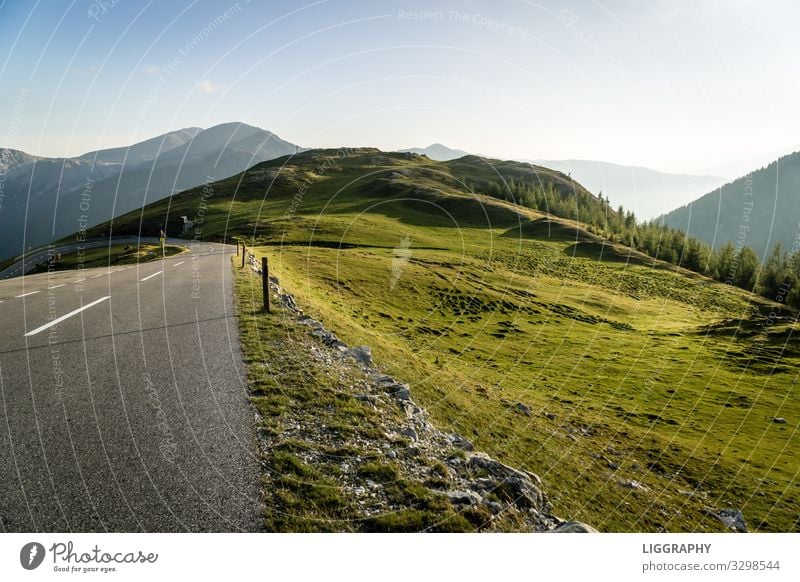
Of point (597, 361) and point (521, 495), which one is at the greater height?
point (521, 495)

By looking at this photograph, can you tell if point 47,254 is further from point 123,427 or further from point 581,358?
point 123,427

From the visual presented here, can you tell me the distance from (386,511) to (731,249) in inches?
5506

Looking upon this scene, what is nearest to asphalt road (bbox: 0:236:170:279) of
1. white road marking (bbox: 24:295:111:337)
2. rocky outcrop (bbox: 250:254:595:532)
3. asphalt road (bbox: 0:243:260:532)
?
A: white road marking (bbox: 24:295:111:337)

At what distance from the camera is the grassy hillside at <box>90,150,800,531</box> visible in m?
17.1

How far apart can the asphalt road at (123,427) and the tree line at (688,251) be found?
81.8m

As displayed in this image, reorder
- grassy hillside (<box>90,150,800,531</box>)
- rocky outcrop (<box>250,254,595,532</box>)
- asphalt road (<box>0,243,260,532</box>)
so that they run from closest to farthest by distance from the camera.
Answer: asphalt road (<box>0,243,260,532</box>), rocky outcrop (<box>250,254,595,532</box>), grassy hillside (<box>90,150,800,531</box>)

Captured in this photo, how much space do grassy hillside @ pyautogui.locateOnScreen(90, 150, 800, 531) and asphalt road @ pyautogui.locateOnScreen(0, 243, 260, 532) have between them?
8.62 metres

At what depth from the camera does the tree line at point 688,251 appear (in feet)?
304

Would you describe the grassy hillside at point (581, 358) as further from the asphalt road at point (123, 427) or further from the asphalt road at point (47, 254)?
the asphalt road at point (47, 254)

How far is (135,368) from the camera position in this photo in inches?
427

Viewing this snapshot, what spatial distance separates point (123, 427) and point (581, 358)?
1546 inches

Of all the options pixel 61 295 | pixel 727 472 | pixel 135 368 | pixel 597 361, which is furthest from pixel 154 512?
pixel 597 361

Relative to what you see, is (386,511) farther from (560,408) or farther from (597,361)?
(597,361)

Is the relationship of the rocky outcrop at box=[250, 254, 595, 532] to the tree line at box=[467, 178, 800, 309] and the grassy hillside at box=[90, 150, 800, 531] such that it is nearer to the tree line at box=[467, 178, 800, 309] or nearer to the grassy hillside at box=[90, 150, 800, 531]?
the grassy hillside at box=[90, 150, 800, 531]
